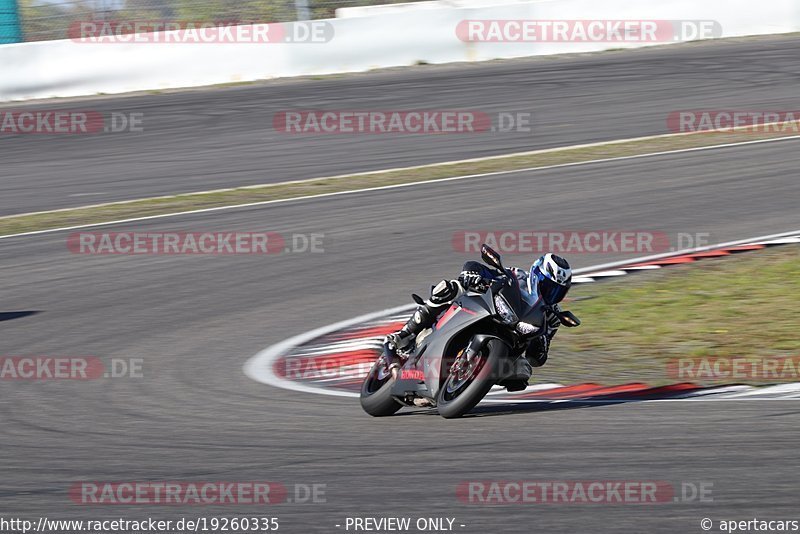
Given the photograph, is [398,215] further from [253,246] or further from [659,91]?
[659,91]

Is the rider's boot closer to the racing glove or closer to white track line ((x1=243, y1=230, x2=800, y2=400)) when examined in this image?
the racing glove

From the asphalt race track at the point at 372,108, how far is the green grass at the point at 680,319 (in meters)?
6.92

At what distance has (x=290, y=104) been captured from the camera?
20406 millimetres

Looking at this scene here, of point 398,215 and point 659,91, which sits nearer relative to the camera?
point 398,215

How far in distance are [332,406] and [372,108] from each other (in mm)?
13150

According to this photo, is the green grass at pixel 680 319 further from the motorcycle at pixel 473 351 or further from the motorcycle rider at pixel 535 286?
the motorcycle at pixel 473 351

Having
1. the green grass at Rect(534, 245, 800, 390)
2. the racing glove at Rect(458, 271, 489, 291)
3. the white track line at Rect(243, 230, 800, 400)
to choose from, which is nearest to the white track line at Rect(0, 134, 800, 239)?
the white track line at Rect(243, 230, 800, 400)

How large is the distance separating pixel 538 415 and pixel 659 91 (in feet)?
48.6

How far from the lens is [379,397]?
22.4 ft

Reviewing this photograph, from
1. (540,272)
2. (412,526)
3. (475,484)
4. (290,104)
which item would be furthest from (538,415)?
(290,104)

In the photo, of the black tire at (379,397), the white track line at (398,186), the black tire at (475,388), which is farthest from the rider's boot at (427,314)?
the white track line at (398,186)

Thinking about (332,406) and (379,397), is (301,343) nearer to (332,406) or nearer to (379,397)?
(332,406)

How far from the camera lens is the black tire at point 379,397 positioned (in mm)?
6793

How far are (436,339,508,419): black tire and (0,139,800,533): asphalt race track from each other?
0.10 metres
